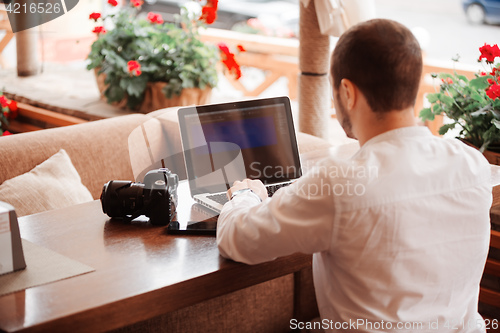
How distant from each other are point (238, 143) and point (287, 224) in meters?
0.61

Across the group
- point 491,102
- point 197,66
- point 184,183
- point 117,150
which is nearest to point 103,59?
point 197,66

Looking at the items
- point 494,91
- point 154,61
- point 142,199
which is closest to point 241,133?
point 142,199

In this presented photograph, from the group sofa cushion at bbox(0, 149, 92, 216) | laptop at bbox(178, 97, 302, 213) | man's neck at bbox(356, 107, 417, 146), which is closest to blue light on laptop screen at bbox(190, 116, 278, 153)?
laptop at bbox(178, 97, 302, 213)

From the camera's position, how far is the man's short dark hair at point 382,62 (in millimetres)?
1130

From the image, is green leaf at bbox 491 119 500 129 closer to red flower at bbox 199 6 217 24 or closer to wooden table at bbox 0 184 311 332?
wooden table at bbox 0 184 311 332

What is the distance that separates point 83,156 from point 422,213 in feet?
5.30

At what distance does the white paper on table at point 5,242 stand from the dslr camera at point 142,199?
0.31 meters

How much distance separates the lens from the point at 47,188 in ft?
6.90

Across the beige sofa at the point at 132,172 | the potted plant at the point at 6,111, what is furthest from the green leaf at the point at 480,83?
the potted plant at the point at 6,111

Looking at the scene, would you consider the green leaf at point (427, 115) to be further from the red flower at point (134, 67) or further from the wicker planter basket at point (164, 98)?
the red flower at point (134, 67)

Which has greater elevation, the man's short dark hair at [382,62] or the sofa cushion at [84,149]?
the man's short dark hair at [382,62]

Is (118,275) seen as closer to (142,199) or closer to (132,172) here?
(142,199)

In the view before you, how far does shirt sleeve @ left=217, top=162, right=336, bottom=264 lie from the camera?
1.13 meters

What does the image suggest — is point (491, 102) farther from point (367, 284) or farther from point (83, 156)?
point (83, 156)
